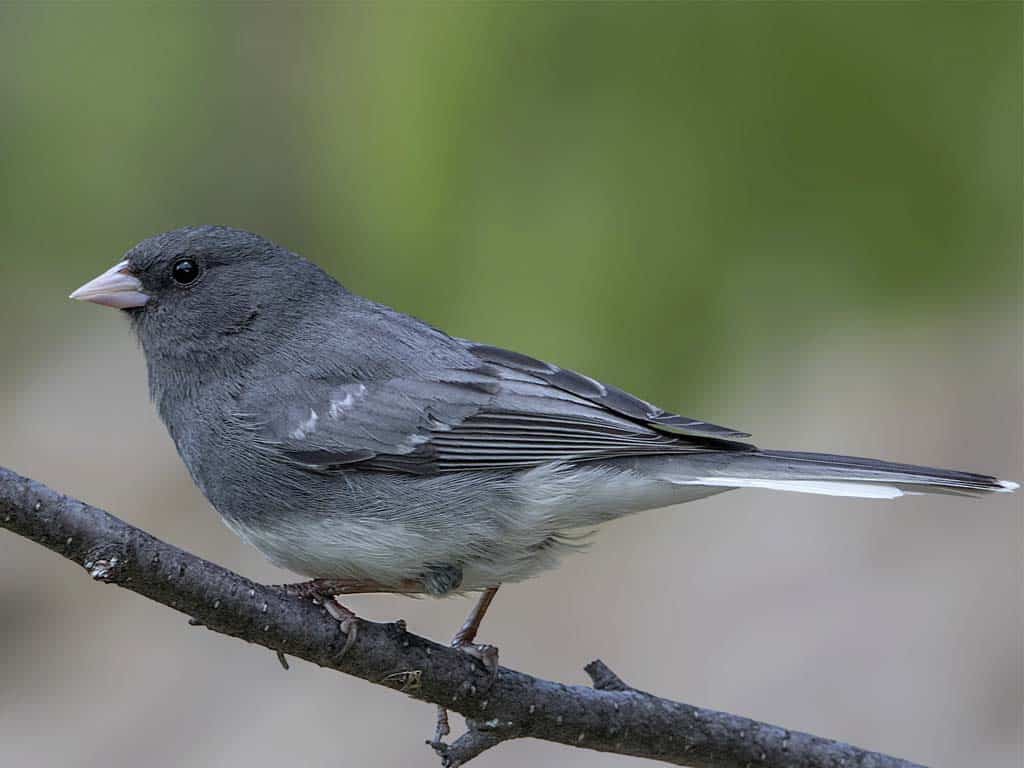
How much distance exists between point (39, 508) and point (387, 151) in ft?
9.64

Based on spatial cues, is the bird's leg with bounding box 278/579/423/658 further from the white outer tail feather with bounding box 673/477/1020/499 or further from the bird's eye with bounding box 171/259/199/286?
the bird's eye with bounding box 171/259/199/286

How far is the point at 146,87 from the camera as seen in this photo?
5.11 metres

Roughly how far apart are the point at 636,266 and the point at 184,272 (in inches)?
73.7

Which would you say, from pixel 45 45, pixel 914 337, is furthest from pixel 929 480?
pixel 45 45

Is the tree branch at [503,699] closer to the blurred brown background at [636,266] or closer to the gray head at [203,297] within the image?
the gray head at [203,297]

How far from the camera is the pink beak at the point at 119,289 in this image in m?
3.09

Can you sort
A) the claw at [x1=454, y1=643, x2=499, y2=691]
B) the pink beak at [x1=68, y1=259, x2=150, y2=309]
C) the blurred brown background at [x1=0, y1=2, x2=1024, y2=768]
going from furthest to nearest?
the blurred brown background at [x1=0, y1=2, x2=1024, y2=768] → the pink beak at [x1=68, y1=259, x2=150, y2=309] → the claw at [x1=454, y1=643, x2=499, y2=691]

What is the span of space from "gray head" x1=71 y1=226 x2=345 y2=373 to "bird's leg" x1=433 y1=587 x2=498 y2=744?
2.76ft

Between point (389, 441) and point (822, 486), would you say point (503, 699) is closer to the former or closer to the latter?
point (389, 441)

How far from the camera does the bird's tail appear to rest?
98.7 inches

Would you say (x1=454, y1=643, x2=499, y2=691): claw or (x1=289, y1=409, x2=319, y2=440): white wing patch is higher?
(x1=289, y1=409, x2=319, y2=440): white wing patch

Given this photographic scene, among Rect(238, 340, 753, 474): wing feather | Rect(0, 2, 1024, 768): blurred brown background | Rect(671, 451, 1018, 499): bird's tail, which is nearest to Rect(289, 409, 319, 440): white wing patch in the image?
Rect(238, 340, 753, 474): wing feather

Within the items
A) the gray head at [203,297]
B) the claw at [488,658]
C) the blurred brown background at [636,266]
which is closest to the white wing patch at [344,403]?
the gray head at [203,297]

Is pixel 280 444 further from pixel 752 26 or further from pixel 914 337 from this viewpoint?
pixel 914 337
